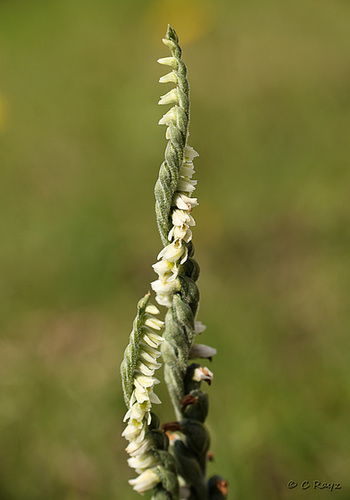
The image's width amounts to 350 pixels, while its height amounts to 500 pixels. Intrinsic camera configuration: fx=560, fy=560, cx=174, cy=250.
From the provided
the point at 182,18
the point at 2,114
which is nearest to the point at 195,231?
the point at 2,114

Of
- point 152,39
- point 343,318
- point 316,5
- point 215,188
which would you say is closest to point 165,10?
point 152,39

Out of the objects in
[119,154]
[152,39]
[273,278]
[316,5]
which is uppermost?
[316,5]

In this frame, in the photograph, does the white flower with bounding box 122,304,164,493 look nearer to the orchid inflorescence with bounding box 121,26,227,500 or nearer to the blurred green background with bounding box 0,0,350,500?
the orchid inflorescence with bounding box 121,26,227,500

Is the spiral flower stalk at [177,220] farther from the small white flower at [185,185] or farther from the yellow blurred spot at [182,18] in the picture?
the yellow blurred spot at [182,18]

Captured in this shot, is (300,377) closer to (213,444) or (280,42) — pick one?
(213,444)

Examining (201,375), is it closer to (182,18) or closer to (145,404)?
(145,404)

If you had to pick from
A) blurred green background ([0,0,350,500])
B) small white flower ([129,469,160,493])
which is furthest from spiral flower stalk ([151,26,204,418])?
blurred green background ([0,0,350,500])

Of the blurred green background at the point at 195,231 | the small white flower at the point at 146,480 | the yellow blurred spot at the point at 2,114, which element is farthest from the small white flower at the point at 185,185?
the yellow blurred spot at the point at 2,114
